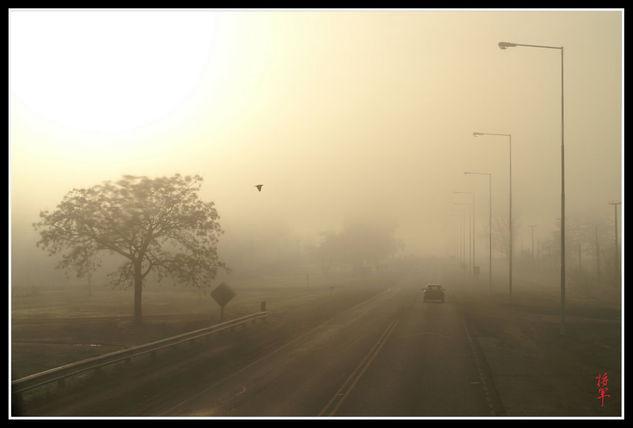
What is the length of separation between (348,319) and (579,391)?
22.4m

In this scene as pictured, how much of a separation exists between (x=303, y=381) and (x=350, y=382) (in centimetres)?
139

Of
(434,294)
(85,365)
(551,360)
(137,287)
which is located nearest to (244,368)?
(85,365)

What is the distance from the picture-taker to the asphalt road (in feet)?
44.3

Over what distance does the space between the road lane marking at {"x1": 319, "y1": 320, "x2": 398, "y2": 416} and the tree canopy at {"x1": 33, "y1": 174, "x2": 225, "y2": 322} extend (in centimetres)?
1628

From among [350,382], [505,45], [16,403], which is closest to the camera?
[16,403]

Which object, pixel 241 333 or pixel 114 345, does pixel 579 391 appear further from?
pixel 114 345

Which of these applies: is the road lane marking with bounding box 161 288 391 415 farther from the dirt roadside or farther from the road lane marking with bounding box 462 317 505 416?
the dirt roadside

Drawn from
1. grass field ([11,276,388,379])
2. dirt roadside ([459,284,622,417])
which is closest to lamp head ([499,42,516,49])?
dirt roadside ([459,284,622,417])

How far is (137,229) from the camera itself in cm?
3634

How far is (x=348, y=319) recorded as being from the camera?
122ft

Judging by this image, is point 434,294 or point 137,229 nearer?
point 137,229

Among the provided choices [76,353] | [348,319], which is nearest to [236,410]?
[76,353]

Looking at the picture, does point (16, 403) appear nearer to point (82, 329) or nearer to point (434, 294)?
point (82, 329)
